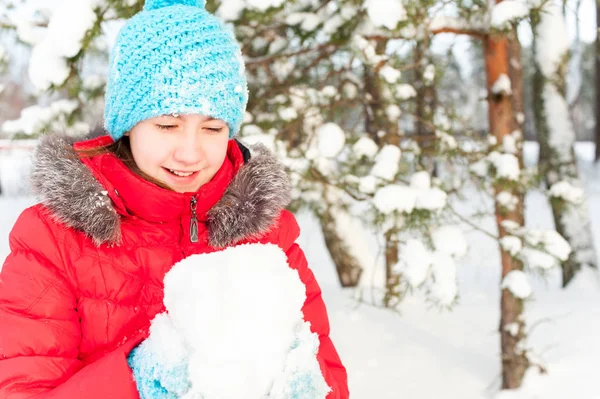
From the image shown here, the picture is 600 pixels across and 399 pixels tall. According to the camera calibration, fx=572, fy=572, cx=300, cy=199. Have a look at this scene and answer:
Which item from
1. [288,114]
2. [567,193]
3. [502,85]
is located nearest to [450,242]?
[502,85]

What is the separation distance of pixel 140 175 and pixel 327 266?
23.9 feet

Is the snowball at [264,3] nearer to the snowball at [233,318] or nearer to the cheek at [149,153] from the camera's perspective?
the cheek at [149,153]

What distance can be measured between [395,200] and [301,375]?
1.87 meters

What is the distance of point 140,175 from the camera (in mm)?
1722

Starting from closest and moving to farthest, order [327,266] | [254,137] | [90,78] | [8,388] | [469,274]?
[8,388]
[254,137]
[90,78]
[469,274]
[327,266]

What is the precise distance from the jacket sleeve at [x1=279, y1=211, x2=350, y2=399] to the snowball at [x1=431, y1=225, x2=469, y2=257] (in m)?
1.52

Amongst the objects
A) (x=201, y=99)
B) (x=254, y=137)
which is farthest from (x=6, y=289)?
(x=254, y=137)

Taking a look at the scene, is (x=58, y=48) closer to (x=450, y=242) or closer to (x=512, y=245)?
(x=450, y=242)

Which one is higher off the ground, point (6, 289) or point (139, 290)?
point (6, 289)

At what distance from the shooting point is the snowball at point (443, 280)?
10.3ft

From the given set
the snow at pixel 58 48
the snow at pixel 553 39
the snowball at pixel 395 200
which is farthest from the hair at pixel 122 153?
the snow at pixel 553 39

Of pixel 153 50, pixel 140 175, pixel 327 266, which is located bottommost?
pixel 327 266

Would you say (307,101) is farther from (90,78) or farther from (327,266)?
(327,266)

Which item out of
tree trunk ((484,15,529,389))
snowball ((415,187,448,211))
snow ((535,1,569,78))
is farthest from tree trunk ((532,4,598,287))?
snowball ((415,187,448,211))
